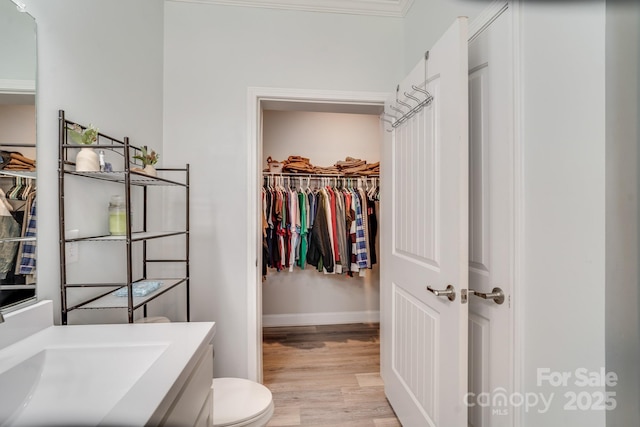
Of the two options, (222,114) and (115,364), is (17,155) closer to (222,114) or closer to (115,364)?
(115,364)

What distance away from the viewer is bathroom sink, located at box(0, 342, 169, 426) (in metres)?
0.63

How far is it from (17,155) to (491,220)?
5.10ft

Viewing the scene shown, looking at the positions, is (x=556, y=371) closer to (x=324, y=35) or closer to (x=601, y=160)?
(x=601, y=160)

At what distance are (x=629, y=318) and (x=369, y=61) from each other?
5.86 feet

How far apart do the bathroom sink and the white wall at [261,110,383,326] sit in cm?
225

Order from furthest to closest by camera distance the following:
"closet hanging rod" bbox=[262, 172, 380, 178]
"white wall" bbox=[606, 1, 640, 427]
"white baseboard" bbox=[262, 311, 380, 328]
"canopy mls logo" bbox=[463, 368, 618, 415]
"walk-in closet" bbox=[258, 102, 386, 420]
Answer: "white baseboard" bbox=[262, 311, 380, 328], "closet hanging rod" bbox=[262, 172, 380, 178], "walk-in closet" bbox=[258, 102, 386, 420], "canopy mls logo" bbox=[463, 368, 618, 415], "white wall" bbox=[606, 1, 640, 427]

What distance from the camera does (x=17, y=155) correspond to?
0.88 meters

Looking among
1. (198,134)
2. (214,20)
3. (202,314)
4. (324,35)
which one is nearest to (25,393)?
(202,314)

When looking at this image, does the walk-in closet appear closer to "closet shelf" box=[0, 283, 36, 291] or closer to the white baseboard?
the white baseboard

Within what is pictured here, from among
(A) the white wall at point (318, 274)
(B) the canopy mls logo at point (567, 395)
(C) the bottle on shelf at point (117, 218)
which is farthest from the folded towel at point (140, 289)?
(A) the white wall at point (318, 274)

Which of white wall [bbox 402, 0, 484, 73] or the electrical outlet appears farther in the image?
white wall [bbox 402, 0, 484, 73]

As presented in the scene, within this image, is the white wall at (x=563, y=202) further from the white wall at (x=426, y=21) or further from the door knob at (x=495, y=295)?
the white wall at (x=426, y=21)

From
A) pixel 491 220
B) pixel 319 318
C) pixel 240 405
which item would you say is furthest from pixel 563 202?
pixel 319 318

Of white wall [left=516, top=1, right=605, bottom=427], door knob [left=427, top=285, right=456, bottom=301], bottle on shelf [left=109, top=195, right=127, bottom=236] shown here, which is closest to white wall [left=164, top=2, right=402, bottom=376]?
bottle on shelf [left=109, top=195, right=127, bottom=236]
